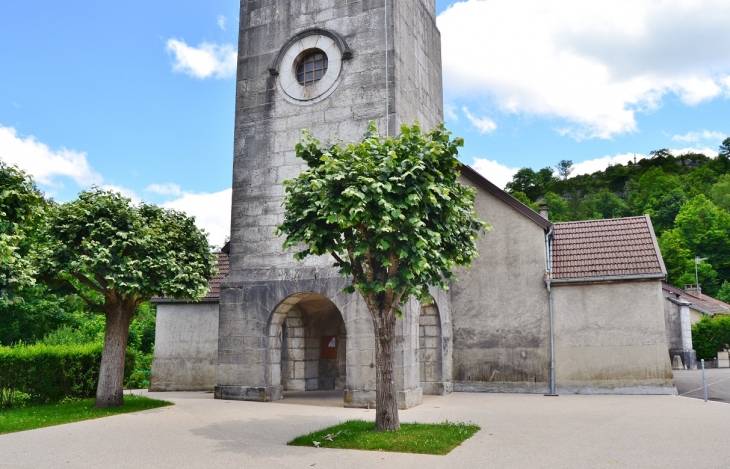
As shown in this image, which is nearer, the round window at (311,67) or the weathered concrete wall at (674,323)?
the round window at (311,67)

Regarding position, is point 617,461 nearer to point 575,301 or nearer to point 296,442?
point 296,442

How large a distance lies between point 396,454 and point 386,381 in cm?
168

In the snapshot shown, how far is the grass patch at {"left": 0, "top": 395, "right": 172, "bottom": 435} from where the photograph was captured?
11.6 m

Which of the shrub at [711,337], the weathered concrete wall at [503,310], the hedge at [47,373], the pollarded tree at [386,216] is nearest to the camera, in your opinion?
the pollarded tree at [386,216]

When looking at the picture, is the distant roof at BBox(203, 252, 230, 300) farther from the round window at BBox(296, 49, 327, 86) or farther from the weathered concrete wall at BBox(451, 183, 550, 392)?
the weathered concrete wall at BBox(451, 183, 550, 392)

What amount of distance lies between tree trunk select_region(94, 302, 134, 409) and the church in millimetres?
2888

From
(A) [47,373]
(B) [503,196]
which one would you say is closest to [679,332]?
(B) [503,196]

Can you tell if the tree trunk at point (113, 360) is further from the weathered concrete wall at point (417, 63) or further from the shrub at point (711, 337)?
the shrub at point (711, 337)

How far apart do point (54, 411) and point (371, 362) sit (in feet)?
24.4

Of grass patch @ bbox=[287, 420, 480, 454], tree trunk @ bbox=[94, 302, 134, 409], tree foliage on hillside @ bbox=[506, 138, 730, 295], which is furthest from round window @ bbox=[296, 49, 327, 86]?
tree foliage on hillside @ bbox=[506, 138, 730, 295]

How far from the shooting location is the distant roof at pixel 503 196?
18.3 m

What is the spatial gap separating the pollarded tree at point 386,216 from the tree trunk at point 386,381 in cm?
2

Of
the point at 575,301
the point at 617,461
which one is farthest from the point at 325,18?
the point at 617,461

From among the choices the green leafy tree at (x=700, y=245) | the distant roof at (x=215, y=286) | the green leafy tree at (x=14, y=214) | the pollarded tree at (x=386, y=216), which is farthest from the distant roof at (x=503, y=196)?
the green leafy tree at (x=700, y=245)
